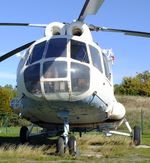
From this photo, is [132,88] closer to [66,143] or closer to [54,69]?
[66,143]

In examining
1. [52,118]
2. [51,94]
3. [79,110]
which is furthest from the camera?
[52,118]

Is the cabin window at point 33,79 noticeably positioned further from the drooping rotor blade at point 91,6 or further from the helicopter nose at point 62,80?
the drooping rotor blade at point 91,6

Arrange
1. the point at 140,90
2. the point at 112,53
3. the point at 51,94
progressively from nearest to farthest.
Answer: the point at 51,94 < the point at 112,53 < the point at 140,90

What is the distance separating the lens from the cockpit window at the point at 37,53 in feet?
42.3

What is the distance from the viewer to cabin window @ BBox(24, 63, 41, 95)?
12.3 metres

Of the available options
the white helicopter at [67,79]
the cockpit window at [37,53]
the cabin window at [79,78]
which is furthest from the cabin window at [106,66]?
the cockpit window at [37,53]

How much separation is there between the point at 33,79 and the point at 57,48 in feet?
3.98

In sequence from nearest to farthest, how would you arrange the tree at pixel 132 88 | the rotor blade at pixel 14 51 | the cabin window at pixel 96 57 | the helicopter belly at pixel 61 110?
the helicopter belly at pixel 61 110 → the cabin window at pixel 96 57 → the rotor blade at pixel 14 51 → the tree at pixel 132 88

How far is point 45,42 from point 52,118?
8.40 feet

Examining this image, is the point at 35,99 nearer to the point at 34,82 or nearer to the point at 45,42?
the point at 34,82

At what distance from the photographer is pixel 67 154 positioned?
40.3ft

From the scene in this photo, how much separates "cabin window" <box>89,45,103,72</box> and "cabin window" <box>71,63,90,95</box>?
792 mm

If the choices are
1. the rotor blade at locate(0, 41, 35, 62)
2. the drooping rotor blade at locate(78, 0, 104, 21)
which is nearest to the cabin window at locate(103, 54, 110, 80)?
the drooping rotor blade at locate(78, 0, 104, 21)

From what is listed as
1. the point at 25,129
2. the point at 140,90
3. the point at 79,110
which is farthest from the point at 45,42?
the point at 140,90
